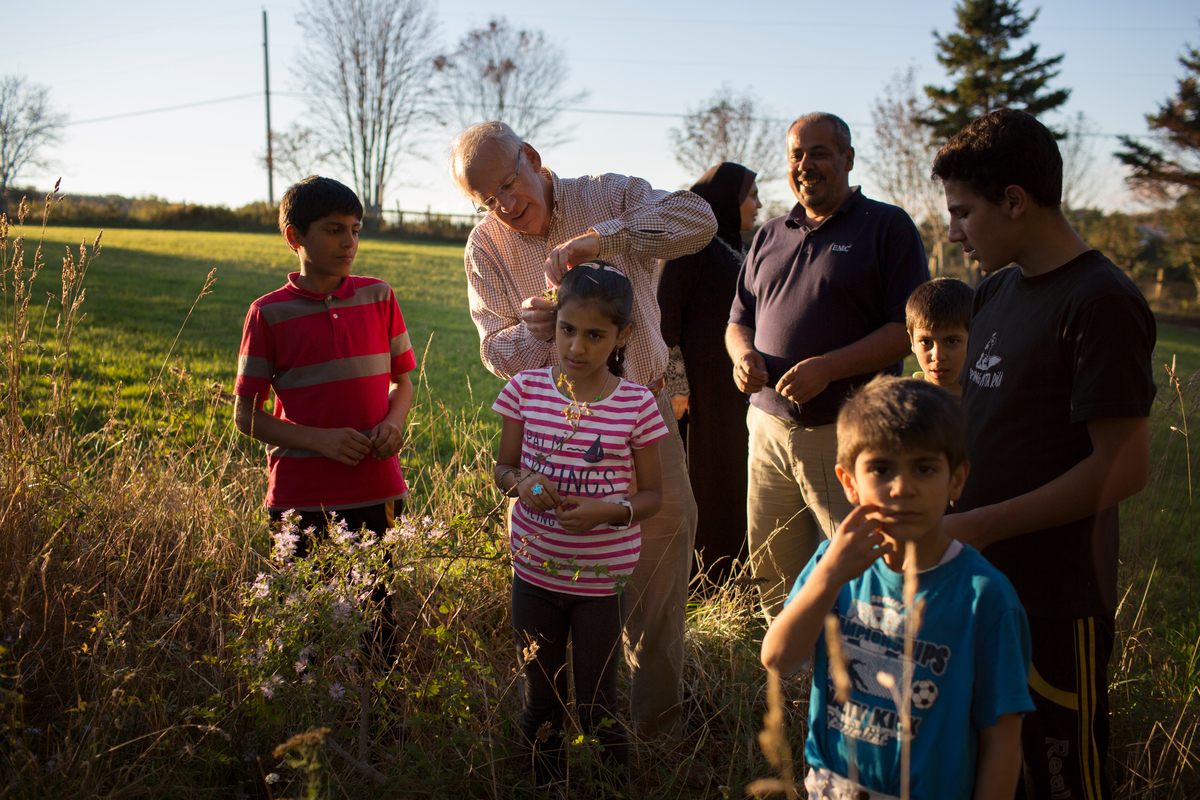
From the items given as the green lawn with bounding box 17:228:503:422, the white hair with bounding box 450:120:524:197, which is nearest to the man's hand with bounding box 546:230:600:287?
the white hair with bounding box 450:120:524:197

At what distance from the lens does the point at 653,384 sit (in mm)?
2654

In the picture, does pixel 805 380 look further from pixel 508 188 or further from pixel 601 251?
pixel 508 188

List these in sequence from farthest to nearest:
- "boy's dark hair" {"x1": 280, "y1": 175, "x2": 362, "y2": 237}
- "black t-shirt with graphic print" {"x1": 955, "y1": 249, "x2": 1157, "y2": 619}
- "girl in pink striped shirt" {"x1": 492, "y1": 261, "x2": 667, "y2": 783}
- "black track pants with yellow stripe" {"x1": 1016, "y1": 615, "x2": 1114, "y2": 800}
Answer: "boy's dark hair" {"x1": 280, "y1": 175, "x2": 362, "y2": 237} → "girl in pink striped shirt" {"x1": 492, "y1": 261, "x2": 667, "y2": 783} → "black track pants with yellow stripe" {"x1": 1016, "y1": 615, "x2": 1114, "y2": 800} → "black t-shirt with graphic print" {"x1": 955, "y1": 249, "x2": 1157, "y2": 619}

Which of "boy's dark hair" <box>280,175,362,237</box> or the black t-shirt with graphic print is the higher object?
"boy's dark hair" <box>280,175,362,237</box>

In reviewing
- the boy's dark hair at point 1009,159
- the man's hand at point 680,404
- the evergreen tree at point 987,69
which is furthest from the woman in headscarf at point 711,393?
the evergreen tree at point 987,69

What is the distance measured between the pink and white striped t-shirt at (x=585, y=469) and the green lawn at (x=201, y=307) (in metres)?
1.63

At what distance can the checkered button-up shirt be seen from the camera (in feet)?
8.48

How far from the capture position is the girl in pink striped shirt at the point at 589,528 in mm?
2168

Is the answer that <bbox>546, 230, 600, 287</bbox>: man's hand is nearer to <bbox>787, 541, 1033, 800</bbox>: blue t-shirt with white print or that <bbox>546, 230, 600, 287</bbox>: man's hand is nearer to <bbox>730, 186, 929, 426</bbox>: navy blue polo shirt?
<bbox>730, 186, 929, 426</bbox>: navy blue polo shirt

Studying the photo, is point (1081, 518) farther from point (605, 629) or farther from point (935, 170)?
point (605, 629)

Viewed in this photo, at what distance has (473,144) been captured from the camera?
2438 mm

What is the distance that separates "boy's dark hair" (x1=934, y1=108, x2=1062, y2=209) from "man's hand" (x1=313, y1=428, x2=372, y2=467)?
2.03 m

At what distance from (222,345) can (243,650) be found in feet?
29.1

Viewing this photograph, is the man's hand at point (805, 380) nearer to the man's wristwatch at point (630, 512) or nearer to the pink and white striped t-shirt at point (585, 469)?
the pink and white striped t-shirt at point (585, 469)
